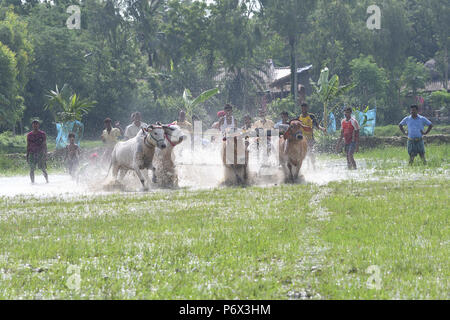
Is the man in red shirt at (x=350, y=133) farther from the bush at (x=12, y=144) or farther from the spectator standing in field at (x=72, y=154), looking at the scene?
the bush at (x=12, y=144)

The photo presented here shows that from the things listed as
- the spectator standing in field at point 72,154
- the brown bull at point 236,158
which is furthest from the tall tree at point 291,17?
the brown bull at point 236,158

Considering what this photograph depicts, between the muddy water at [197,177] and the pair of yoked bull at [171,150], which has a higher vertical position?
the pair of yoked bull at [171,150]

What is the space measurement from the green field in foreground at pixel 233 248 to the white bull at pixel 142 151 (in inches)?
113

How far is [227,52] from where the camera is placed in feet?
162

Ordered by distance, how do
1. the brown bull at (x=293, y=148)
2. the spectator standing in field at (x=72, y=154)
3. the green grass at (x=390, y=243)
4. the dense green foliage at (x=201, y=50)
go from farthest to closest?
the dense green foliage at (x=201, y=50) < the spectator standing in field at (x=72, y=154) < the brown bull at (x=293, y=148) < the green grass at (x=390, y=243)

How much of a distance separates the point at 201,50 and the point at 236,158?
39.4m

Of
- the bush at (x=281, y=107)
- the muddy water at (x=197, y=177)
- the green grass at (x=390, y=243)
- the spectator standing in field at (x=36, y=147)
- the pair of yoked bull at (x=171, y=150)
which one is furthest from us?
the bush at (x=281, y=107)

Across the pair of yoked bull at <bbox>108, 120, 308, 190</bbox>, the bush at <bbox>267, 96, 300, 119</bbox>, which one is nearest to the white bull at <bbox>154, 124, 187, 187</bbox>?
the pair of yoked bull at <bbox>108, 120, 308, 190</bbox>

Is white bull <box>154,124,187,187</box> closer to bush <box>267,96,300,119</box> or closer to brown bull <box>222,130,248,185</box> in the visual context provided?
brown bull <box>222,130,248,185</box>

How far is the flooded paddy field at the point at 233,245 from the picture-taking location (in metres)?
5.34

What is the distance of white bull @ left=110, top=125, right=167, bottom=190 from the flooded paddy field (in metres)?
1.55

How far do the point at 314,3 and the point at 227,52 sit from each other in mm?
8100

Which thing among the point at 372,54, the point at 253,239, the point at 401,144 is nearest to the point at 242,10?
the point at 372,54

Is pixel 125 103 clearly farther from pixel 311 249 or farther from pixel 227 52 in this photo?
pixel 311 249
